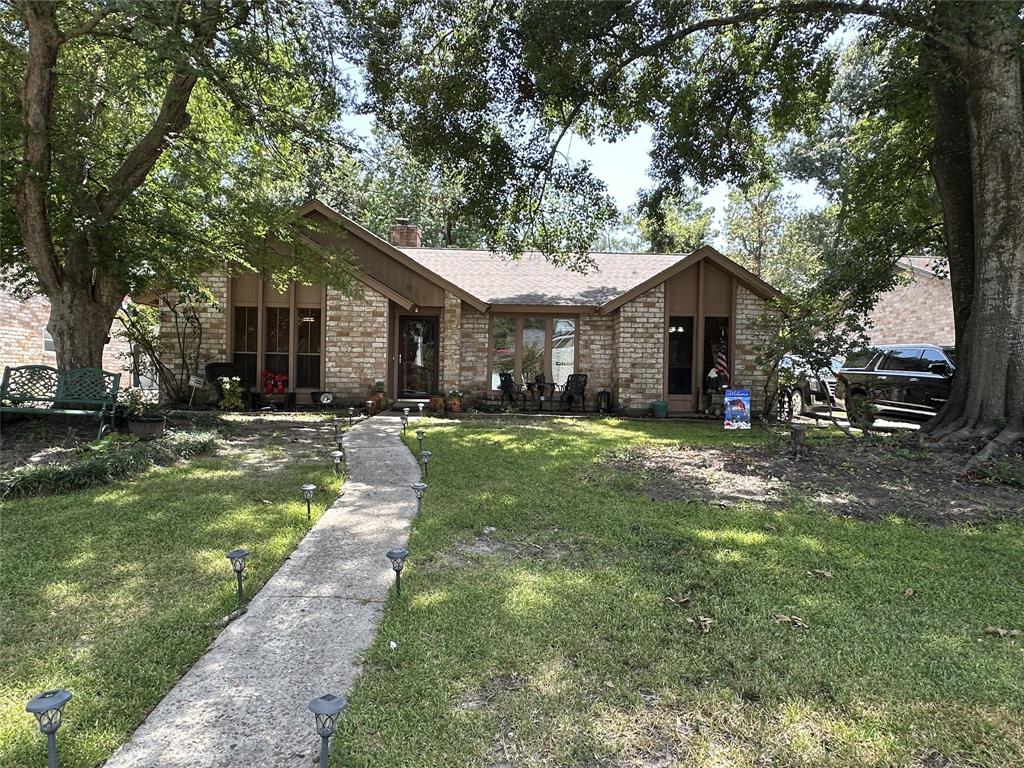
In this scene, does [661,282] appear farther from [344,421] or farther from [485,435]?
[344,421]

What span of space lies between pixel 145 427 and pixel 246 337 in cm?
622

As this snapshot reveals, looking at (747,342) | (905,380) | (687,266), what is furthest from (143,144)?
(905,380)

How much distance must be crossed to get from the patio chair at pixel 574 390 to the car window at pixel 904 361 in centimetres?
687

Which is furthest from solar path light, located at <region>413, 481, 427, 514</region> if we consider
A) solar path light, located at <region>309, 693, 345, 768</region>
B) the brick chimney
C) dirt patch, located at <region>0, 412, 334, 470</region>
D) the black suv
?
the brick chimney

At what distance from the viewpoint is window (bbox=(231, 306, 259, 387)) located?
13.6m

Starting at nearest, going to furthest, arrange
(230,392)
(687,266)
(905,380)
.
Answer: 1. (905,380)
2. (230,392)
3. (687,266)

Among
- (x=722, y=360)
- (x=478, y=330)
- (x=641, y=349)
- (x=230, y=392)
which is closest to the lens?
(x=230, y=392)

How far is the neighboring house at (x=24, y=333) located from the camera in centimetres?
1491

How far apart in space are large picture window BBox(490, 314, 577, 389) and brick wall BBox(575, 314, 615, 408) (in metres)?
0.28

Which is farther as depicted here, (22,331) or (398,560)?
(22,331)

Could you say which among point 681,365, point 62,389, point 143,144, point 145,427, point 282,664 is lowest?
A: point 282,664

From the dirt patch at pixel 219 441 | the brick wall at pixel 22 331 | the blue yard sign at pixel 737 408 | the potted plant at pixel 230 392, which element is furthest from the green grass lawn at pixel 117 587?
the brick wall at pixel 22 331

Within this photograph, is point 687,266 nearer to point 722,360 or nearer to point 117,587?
point 722,360

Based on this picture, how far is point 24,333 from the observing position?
15531mm
